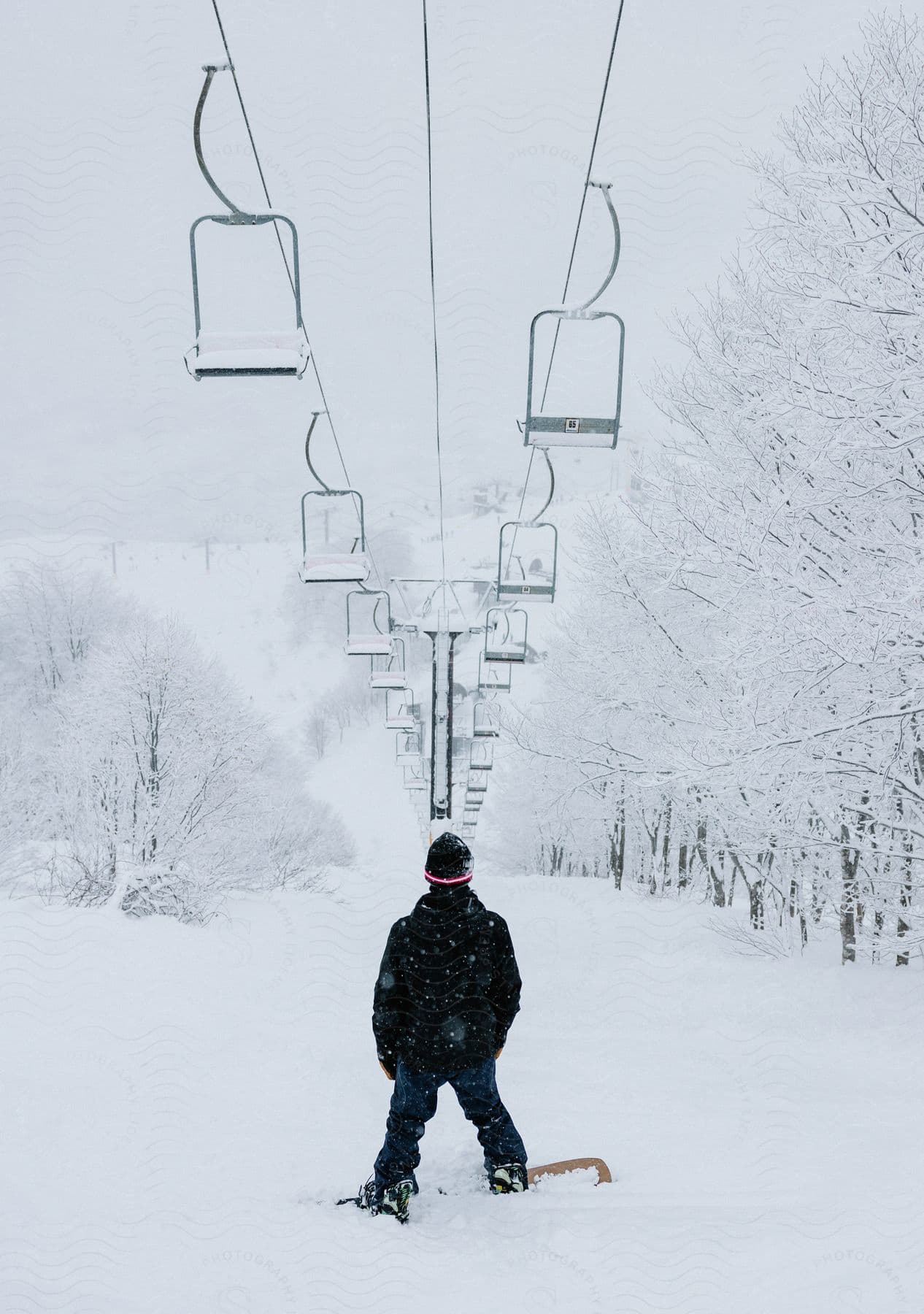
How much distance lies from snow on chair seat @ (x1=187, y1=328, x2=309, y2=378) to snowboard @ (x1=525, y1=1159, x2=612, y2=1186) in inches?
146

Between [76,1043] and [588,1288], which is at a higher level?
[588,1288]

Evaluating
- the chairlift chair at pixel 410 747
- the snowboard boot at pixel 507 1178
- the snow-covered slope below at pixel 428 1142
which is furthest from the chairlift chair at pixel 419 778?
the snowboard boot at pixel 507 1178

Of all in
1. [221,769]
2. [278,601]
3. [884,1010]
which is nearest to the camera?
[884,1010]

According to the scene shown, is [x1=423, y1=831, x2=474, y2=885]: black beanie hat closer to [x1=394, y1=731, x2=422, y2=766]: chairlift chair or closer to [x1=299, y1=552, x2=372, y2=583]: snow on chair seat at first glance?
[x1=299, y1=552, x2=372, y2=583]: snow on chair seat

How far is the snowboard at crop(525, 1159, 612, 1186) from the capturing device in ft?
10.7

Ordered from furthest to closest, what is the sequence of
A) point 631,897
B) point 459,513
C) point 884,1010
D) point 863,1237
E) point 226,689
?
1. point 459,513
2. point 226,689
3. point 631,897
4. point 884,1010
5. point 863,1237

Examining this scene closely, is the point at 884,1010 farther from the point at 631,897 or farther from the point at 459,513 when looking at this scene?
the point at 459,513

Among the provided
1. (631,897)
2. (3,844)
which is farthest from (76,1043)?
(3,844)

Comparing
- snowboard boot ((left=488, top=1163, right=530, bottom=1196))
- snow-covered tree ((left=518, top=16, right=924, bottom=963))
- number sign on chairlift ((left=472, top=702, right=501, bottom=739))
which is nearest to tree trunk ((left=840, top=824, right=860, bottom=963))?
snow-covered tree ((left=518, top=16, right=924, bottom=963))

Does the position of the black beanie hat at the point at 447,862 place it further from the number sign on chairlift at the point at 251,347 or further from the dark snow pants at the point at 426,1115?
the number sign on chairlift at the point at 251,347

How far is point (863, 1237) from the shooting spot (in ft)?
8.86

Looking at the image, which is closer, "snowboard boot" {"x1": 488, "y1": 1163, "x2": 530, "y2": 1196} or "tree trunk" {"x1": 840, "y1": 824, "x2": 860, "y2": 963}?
"snowboard boot" {"x1": 488, "y1": 1163, "x2": 530, "y2": 1196}

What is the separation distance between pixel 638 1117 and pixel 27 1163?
3.24 m

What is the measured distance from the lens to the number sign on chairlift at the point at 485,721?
11.3m
